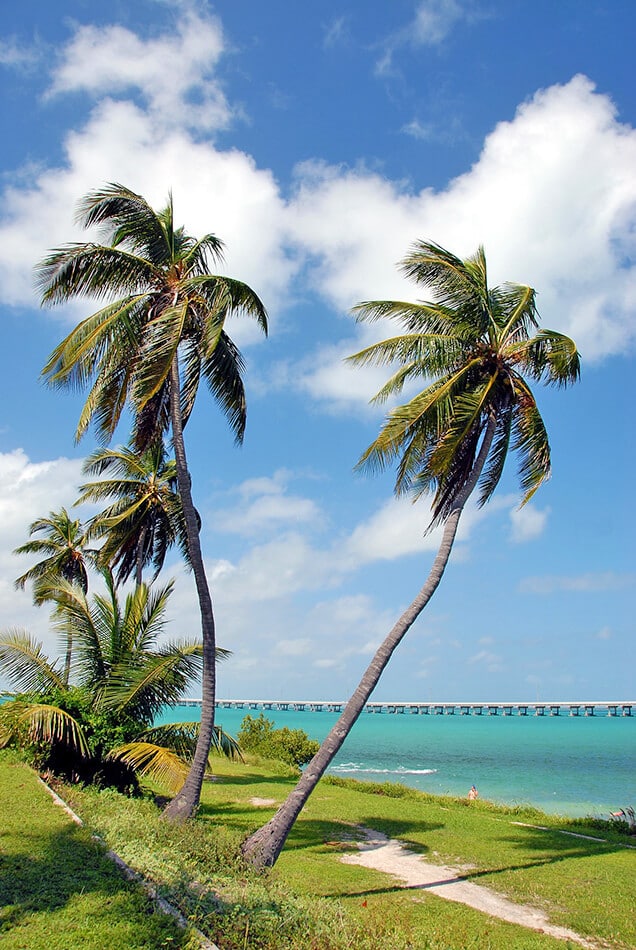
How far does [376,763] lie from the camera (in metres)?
54.8

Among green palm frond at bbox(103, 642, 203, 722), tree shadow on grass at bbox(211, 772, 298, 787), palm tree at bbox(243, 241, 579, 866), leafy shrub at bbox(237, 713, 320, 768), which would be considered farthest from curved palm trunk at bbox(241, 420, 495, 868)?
leafy shrub at bbox(237, 713, 320, 768)

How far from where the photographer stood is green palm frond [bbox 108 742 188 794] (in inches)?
489

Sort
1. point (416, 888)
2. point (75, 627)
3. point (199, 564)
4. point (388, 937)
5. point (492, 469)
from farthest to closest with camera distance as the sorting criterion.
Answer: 1. point (75, 627)
2. point (492, 469)
3. point (199, 564)
4. point (416, 888)
5. point (388, 937)

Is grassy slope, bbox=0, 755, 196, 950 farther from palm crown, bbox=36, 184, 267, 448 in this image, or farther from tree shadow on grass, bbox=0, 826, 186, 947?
palm crown, bbox=36, 184, 267, 448

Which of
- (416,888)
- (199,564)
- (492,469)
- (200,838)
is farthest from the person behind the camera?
(492,469)

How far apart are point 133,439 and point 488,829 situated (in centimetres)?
1186

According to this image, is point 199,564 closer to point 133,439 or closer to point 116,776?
point 133,439

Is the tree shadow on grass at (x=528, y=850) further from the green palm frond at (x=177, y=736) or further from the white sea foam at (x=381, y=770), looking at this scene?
the white sea foam at (x=381, y=770)

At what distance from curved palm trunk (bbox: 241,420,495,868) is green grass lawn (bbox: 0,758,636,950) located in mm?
430

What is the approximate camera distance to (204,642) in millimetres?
12219

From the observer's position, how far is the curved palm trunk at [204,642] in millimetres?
11625

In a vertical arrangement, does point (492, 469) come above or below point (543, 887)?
above

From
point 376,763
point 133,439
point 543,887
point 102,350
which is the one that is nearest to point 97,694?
point 133,439

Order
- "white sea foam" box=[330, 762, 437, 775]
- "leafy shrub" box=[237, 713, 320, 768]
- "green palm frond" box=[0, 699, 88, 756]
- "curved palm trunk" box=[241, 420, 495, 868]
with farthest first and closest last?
"white sea foam" box=[330, 762, 437, 775], "leafy shrub" box=[237, 713, 320, 768], "green palm frond" box=[0, 699, 88, 756], "curved palm trunk" box=[241, 420, 495, 868]
